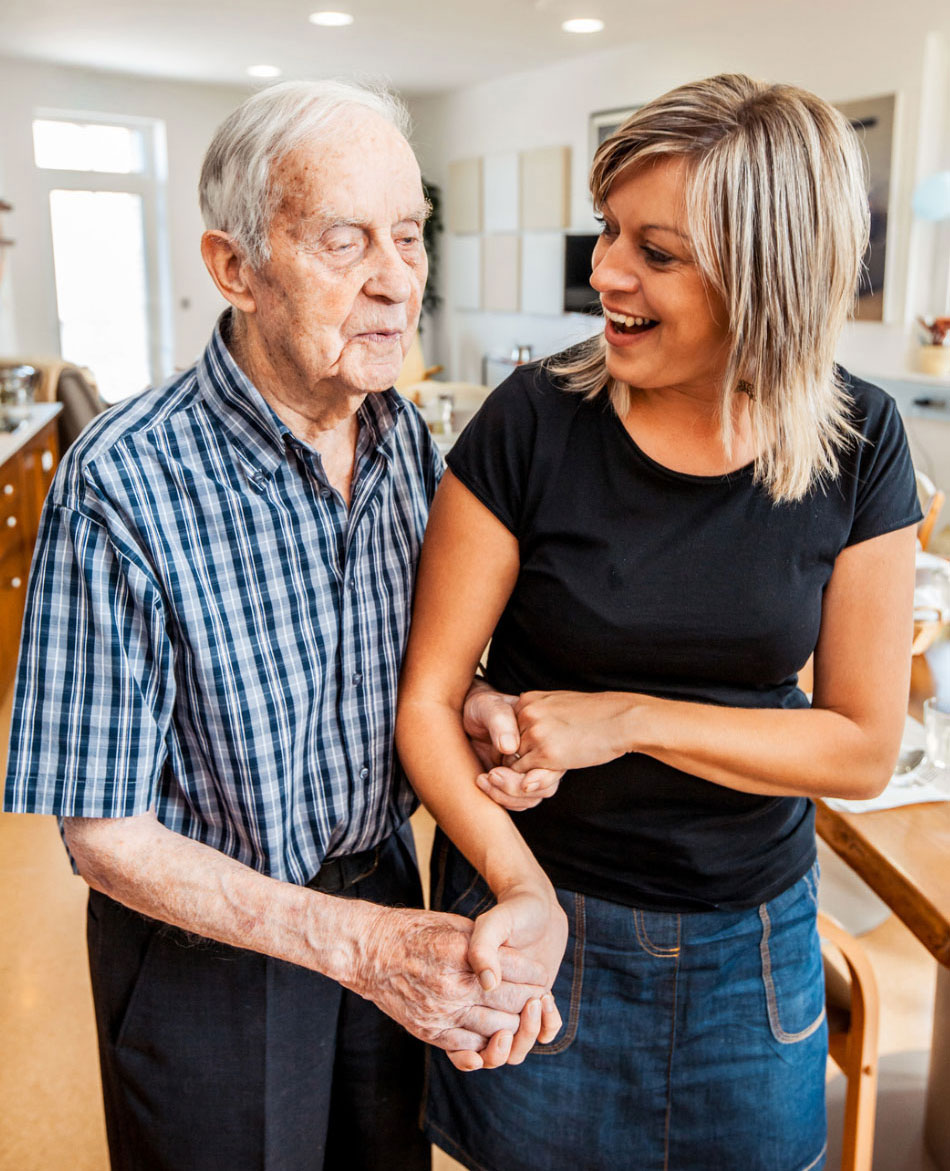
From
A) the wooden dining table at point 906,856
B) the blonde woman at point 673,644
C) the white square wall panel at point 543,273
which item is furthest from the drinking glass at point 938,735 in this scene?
the white square wall panel at point 543,273

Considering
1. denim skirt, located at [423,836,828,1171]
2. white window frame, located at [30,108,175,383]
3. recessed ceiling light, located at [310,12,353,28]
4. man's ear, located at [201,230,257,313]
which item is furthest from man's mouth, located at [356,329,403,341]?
white window frame, located at [30,108,175,383]

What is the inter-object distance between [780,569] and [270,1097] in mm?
793

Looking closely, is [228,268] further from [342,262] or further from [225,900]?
[225,900]

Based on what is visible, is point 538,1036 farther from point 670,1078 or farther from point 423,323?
point 423,323

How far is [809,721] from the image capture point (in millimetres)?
1108

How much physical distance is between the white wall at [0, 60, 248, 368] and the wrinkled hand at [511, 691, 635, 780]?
28.5 ft

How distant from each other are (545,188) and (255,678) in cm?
780

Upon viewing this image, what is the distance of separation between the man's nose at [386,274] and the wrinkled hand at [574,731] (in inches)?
17.2

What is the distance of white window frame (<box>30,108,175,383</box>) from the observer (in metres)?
8.77

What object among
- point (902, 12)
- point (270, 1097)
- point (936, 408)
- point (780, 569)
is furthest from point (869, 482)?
point (902, 12)

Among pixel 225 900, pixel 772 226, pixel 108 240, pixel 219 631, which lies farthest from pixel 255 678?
pixel 108 240

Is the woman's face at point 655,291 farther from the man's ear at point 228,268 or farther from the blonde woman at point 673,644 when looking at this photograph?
the man's ear at point 228,268

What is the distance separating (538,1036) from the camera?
1.04m

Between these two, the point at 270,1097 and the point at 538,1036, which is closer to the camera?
the point at 538,1036
